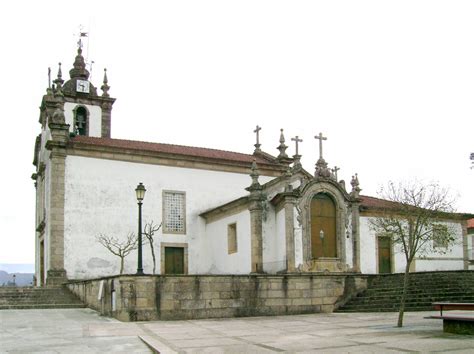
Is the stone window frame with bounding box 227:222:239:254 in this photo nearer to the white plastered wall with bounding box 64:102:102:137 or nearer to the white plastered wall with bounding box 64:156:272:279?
the white plastered wall with bounding box 64:156:272:279

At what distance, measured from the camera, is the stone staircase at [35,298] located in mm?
22938

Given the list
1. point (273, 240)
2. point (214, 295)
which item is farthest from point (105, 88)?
point (214, 295)

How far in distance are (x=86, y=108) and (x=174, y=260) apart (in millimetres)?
11468

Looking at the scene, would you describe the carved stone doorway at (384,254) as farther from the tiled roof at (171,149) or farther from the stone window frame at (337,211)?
the tiled roof at (171,149)

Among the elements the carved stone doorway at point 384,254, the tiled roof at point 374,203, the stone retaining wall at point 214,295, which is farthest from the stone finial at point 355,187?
the stone retaining wall at point 214,295

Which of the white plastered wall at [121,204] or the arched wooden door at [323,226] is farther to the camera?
the white plastered wall at [121,204]

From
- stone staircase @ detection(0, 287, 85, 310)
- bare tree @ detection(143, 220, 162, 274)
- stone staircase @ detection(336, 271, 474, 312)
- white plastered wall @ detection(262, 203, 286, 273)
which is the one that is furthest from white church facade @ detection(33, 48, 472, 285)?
stone staircase @ detection(336, 271, 474, 312)

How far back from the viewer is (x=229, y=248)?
99.1 feet

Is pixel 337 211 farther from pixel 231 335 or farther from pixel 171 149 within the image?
pixel 231 335

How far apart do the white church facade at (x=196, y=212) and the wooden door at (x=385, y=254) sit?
5 cm

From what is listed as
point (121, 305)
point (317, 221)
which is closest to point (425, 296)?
point (317, 221)

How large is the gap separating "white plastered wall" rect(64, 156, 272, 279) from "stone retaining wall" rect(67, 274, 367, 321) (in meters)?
6.53

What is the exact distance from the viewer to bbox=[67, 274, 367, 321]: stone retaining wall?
18.2 m

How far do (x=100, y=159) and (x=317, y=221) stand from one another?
11.3 m
